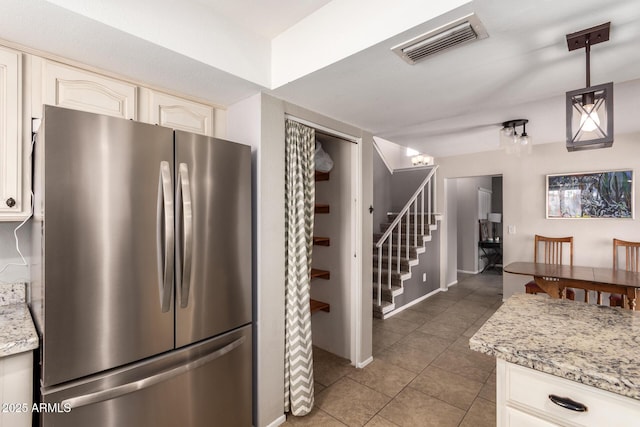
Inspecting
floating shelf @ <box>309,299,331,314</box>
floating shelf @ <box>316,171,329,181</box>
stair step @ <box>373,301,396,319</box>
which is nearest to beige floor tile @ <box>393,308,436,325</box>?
stair step @ <box>373,301,396,319</box>

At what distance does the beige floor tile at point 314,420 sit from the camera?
204cm

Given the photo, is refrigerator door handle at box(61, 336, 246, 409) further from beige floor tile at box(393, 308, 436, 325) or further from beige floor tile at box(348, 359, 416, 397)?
beige floor tile at box(393, 308, 436, 325)

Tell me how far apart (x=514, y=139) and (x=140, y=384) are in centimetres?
358

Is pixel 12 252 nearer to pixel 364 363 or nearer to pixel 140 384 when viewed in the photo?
pixel 140 384

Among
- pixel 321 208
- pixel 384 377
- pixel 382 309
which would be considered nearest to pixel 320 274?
pixel 321 208

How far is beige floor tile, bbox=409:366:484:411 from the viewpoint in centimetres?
230

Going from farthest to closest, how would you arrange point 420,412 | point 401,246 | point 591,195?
point 401,246
point 591,195
point 420,412

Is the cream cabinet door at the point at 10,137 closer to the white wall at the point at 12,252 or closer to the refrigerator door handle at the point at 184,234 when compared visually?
the white wall at the point at 12,252

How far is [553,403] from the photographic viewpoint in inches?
39.6

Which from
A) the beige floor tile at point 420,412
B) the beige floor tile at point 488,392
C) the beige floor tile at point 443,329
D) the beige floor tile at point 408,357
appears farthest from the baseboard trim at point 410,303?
the beige floor tile at point 420,412

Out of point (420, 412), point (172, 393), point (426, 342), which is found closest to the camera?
point (172, 393)

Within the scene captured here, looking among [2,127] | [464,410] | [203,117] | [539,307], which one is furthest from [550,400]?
[2,127]

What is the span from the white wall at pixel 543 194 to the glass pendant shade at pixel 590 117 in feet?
11.3

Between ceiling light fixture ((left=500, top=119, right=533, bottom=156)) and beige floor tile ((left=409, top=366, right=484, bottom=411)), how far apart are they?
7.42ft
